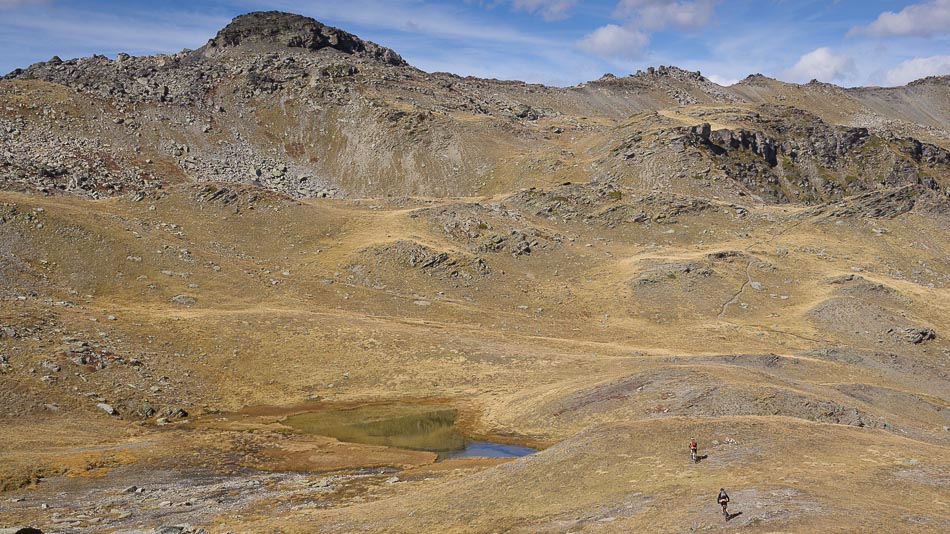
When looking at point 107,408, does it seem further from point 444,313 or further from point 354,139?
point 354,139

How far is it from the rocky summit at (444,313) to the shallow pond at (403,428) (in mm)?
421

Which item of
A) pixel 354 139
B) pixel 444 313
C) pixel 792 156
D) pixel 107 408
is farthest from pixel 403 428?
pixel 792 156

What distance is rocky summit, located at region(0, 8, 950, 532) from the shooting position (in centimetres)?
3447

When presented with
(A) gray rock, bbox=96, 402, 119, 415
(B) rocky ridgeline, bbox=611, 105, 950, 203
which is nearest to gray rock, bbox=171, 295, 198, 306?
(A) gray rock, bbox=96, 402, 119, 415

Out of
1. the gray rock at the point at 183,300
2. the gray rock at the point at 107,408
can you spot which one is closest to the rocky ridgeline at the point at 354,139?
the gray rock at the point at 183,300

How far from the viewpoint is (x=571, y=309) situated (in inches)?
3556

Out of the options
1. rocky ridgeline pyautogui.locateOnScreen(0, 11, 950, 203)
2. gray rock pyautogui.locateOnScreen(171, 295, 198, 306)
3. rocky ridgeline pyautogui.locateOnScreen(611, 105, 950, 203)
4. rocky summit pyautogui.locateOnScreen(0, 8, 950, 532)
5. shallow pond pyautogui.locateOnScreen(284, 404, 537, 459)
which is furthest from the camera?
rocky ridgeline pyautogui.locateOnScreen(611, 105, 950, 203)

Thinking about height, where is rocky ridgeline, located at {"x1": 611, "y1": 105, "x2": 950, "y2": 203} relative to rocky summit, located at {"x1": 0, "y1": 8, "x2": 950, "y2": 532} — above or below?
above

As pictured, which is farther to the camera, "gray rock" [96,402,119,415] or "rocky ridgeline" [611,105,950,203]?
"rocky ridgeline" [611,105,950,203]

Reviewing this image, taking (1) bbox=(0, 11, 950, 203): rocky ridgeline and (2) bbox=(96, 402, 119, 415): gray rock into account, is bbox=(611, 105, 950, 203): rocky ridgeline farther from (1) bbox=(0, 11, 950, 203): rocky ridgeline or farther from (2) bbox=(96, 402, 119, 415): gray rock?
(2) bbox=(96, 402, 119, 415): gray rock

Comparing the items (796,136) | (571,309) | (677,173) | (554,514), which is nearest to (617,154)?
(677,173)

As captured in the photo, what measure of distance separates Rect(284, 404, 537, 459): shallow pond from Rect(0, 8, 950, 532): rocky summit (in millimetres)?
421

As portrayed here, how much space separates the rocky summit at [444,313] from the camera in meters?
34.5

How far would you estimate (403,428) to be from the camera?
55.4 meters
